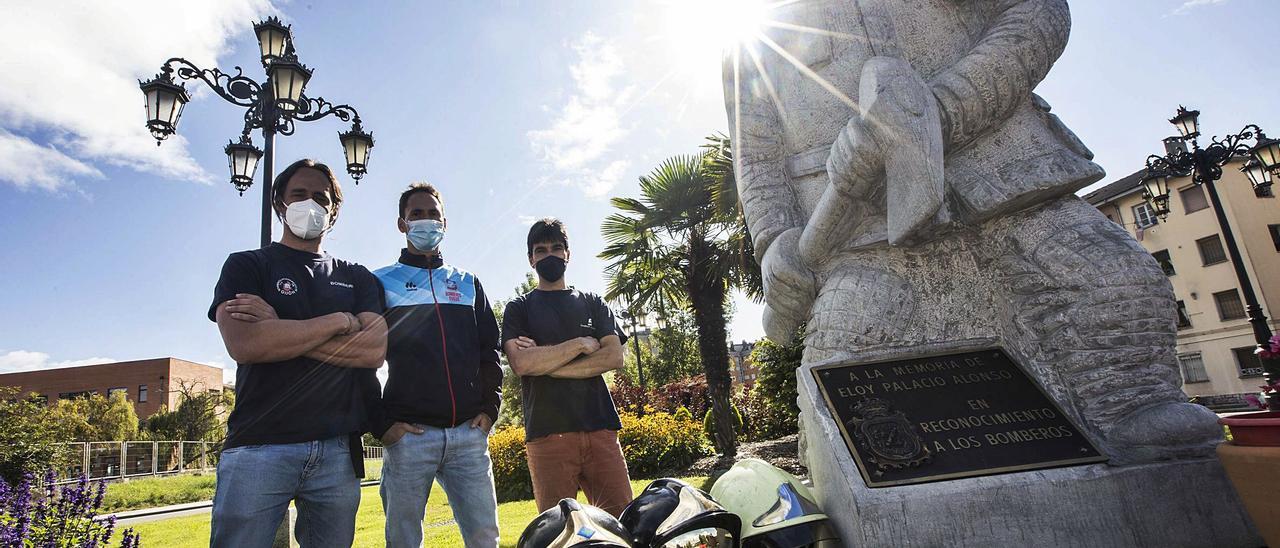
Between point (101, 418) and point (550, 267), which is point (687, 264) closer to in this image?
point (550, 267)

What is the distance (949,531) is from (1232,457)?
75 centimetres

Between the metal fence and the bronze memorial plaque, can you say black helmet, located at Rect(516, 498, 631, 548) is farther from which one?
the metal fence

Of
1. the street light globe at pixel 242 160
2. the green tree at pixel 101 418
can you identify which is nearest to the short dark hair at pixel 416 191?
the street light globe at pixel 242 160

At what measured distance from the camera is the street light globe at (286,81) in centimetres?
612

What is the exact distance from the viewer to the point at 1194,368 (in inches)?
994

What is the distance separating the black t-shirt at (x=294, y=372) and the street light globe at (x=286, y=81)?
460cm

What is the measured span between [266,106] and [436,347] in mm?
5237

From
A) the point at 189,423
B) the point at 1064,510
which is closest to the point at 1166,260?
the point at 1064,510

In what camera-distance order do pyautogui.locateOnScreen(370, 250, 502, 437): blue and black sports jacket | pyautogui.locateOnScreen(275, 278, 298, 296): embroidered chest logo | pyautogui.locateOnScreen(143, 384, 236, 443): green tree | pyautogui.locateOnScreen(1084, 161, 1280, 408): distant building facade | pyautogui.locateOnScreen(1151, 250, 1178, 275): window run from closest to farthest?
pyautogui.locateOnScreen(275, 278, 298, 296): embroidered chest logo
pyautogui.locateOnScreen(370, 250, 502, 437): blue and black sports jacket
pyautogui.locateOnScreen(1084, 161, 1280, 408): distant building facade
pyautogui.locateOnScreen(1151, 250, 1178, 275): window
pyautogui.locateOnScreen(143, 384, 236, 443): green tree

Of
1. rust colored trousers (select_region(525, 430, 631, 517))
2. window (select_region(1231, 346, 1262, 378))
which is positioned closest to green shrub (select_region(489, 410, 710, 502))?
rust colored trousers (select_region(525, 430, 631, 517))

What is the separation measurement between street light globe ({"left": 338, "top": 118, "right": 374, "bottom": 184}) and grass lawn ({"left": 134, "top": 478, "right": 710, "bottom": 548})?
381 cm

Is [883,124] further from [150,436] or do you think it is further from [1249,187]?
[150,436]

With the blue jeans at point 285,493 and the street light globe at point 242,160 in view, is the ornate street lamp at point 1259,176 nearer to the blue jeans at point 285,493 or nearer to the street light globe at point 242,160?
the blue jeans at point 285,493

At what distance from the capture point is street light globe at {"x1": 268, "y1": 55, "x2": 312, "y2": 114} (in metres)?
6.12
